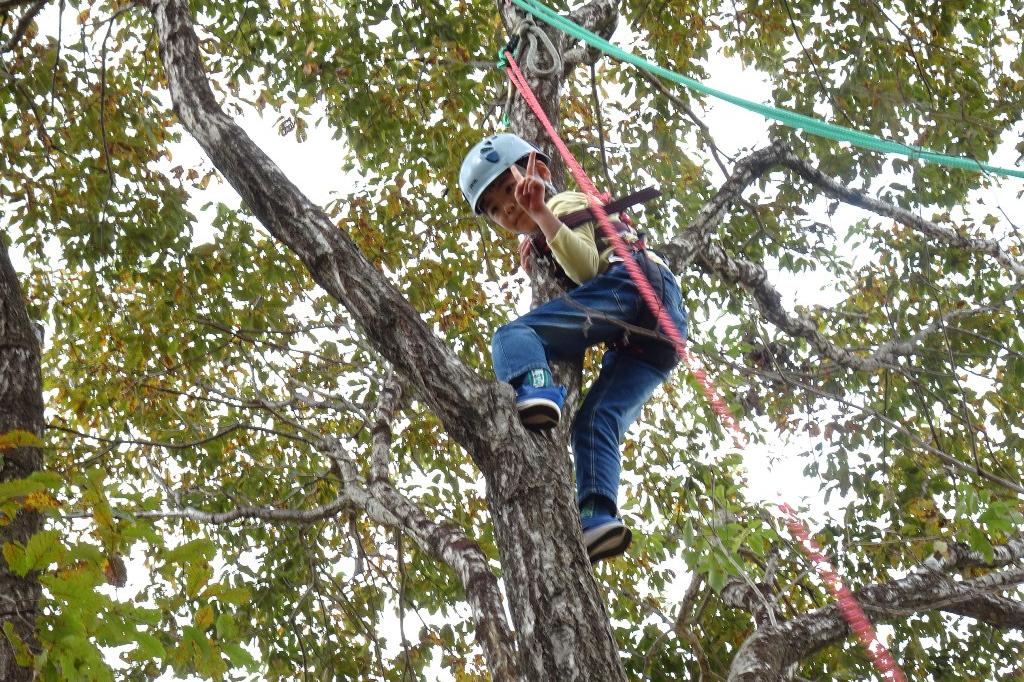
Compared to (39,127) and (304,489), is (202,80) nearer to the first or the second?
(39,127)

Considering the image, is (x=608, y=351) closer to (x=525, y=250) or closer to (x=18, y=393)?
(x=525, y=250)

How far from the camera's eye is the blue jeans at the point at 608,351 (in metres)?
2.59

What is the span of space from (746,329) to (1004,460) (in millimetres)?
1809

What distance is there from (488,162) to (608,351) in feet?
2.40

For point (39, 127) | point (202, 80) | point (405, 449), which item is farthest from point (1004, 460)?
point (39, 127)

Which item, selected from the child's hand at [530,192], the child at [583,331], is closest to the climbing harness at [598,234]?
the child at [583,331]

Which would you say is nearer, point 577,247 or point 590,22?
point 577,247

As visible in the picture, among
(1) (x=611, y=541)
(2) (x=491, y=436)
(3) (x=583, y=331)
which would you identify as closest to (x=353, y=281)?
(2) (x=491, y=436)

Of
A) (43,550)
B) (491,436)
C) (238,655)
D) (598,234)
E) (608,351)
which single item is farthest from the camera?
(608,351)

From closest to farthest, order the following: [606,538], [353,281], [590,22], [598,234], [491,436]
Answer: [491,436], [353,281], [606,538], [598,234], [590,22]

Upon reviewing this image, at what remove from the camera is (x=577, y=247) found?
275 cm

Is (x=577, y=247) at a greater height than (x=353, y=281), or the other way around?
(x=577, y=247)

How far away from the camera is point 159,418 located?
18.6 feet

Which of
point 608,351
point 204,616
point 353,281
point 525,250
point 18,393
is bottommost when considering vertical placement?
point 204,616
